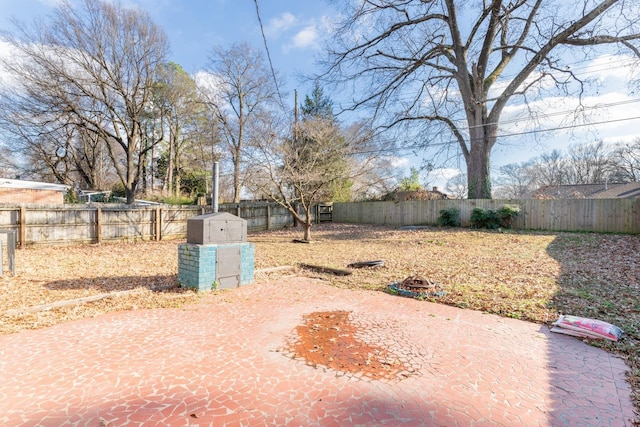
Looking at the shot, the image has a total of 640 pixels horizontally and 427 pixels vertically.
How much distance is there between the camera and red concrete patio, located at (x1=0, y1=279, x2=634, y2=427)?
82.0 inches

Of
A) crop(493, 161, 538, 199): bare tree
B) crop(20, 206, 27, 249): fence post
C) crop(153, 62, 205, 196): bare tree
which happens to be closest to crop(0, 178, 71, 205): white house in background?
crop(153, 62, 205, 196): bare tree

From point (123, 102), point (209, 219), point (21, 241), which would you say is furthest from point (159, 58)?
point (209, 219)

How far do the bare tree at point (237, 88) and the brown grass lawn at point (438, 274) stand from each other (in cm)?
985

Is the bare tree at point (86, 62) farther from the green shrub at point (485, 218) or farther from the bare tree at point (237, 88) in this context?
the green shrub at point (485, 218)

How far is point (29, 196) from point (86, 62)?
28.1 ft

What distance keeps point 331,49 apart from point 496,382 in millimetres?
15352

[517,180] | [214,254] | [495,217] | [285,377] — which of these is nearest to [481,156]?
[495,217]

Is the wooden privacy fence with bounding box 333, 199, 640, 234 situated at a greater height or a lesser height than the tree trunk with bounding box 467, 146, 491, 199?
lesser

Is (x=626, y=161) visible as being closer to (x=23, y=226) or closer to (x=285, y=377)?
(x=285, y=377)

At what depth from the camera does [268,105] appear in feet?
60.7

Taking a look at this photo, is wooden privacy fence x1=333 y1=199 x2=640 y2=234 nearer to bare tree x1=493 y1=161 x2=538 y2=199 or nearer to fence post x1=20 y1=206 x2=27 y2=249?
fence post x1=20 y1=206 x2=27 y2=249

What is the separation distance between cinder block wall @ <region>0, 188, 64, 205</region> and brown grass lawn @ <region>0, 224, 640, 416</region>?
31.7 feet

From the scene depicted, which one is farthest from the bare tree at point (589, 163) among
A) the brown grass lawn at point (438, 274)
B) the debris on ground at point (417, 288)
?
the debris on ground at point (417, 288)

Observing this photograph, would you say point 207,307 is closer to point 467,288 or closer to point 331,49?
point 467,288
